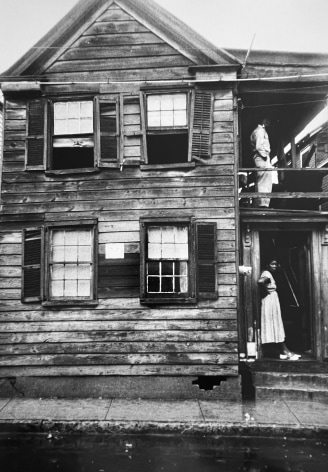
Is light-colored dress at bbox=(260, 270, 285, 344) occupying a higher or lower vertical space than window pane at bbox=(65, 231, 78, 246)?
lower

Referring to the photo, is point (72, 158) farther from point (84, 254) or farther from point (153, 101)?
point (84, 254)

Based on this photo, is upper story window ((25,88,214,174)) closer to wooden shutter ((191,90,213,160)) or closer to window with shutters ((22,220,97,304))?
wooden shutter ((191,90,213,160))

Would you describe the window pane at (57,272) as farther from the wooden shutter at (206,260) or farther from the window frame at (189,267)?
the wooden shutter at (206,260)

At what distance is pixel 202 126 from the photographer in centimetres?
910

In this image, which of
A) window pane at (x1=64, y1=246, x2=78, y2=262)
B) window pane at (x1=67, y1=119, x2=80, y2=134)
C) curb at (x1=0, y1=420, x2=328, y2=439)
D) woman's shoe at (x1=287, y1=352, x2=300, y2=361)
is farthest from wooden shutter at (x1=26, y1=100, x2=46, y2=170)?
woman's shoe at (x1=287, y1=352, x2=300, y2=361)

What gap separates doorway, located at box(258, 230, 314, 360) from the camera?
10.0m

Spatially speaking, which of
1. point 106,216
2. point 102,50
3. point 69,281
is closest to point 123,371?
point 69,281

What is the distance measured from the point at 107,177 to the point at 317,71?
5340 mm

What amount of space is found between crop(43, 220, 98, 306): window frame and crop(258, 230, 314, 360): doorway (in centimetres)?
461

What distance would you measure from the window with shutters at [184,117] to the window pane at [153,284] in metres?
2.61

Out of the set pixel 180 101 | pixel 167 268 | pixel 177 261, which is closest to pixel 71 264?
pixel 167 268

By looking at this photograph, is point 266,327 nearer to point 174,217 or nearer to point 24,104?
point 174,217

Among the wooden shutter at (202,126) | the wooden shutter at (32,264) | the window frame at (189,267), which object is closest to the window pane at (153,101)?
the wooden shutter at (202,126)

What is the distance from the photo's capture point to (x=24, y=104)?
31.2 feet
